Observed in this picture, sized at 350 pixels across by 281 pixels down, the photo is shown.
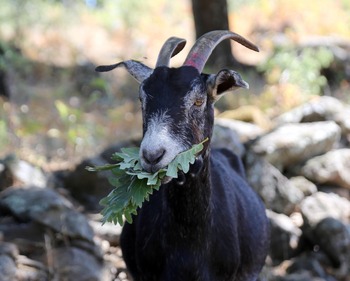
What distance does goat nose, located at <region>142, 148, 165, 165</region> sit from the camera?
14.0ft

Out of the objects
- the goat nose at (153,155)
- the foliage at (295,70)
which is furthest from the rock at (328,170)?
the goat nose at (153,155)

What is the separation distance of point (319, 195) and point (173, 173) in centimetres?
662

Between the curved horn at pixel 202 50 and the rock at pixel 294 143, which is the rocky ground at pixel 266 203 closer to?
the rock at pixel 294 143

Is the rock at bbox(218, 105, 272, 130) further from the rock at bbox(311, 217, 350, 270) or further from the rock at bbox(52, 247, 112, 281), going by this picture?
the rock at bbox(52, 247, 112, 281)

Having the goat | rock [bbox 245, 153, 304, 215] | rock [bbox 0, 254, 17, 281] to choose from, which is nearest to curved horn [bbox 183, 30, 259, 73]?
the goat

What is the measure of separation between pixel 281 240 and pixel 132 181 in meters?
5.22

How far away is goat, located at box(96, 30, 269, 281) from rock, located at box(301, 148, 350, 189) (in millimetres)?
4956

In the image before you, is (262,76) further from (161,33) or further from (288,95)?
(161,33)

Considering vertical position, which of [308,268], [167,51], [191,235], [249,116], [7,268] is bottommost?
[308,268]

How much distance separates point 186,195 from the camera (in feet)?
17.0

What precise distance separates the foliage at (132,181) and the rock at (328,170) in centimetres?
670

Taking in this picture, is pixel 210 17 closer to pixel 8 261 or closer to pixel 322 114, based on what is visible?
pixel 322 114

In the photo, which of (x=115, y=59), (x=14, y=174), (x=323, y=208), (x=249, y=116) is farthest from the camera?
(x=115, y=59)

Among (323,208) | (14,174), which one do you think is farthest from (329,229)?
(14,174)
